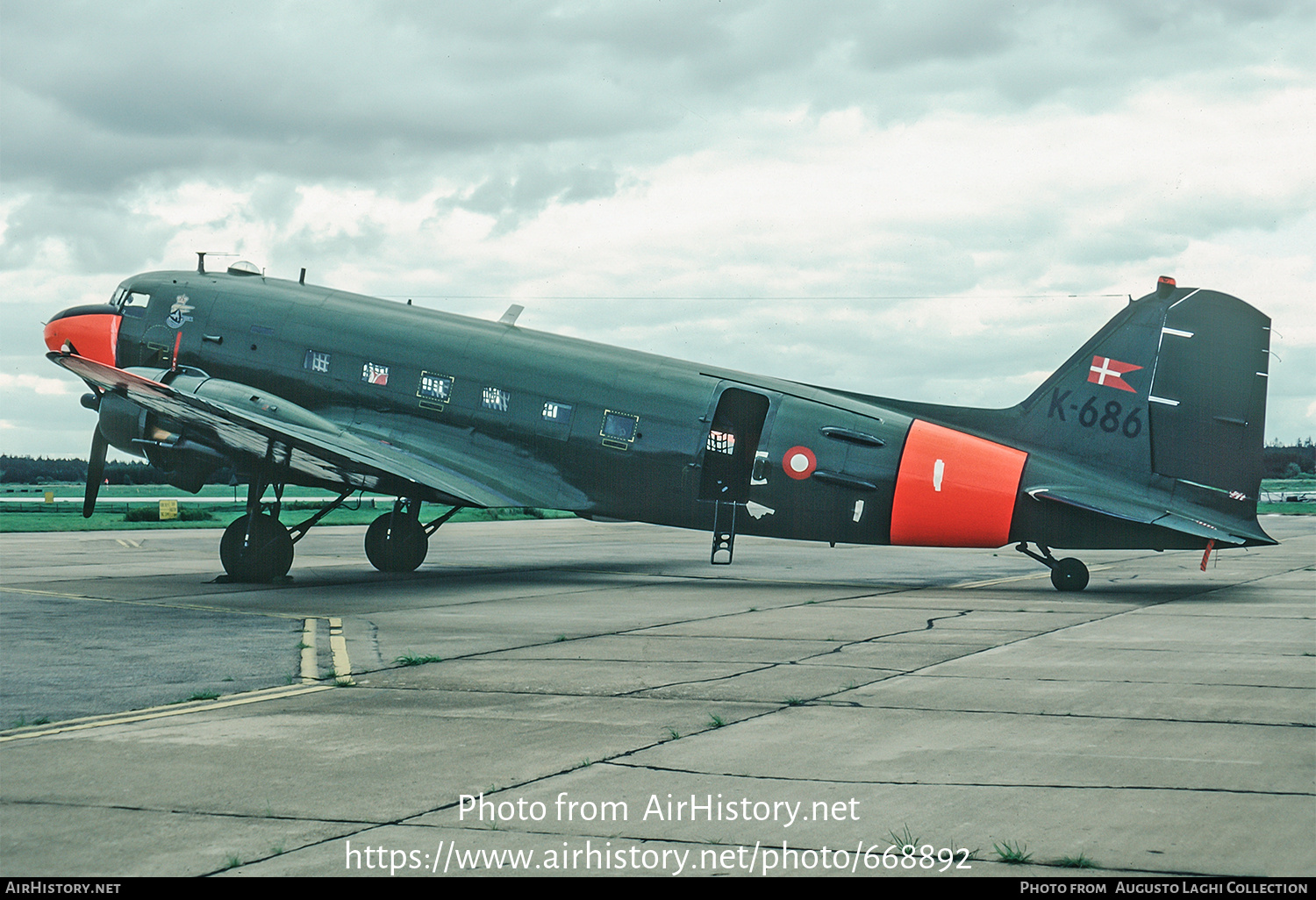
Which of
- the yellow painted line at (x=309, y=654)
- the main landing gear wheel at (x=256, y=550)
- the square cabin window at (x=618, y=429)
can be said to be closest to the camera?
the yellow painted line at (x=309, y=654)

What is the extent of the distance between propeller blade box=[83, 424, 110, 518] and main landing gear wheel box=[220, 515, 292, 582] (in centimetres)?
307

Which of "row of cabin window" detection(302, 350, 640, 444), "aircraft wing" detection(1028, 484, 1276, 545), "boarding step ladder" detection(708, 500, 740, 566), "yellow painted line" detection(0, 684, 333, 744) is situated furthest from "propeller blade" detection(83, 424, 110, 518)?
"aircraft wing" detection(1028, 484, 1276, 545)

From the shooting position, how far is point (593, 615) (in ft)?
53.7

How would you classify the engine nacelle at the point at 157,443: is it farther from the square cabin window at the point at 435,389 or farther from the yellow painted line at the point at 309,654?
the yellow painted line at the point at 309,654

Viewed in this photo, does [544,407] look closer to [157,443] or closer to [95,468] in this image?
[157,443]

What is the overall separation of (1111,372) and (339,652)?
14.0 meters

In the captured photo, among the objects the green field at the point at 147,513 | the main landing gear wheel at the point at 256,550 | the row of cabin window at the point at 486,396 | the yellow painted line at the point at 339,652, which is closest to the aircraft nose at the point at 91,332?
the row of cabin window at the point at 486,396

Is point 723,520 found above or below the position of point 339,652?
above

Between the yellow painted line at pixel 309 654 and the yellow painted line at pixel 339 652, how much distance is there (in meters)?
0.19

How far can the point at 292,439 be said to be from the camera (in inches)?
747

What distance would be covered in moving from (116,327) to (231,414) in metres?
7.41

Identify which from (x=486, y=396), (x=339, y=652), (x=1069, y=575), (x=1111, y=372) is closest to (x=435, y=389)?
(x=486, y=396)

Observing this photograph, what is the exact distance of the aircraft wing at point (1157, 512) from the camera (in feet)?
60.0

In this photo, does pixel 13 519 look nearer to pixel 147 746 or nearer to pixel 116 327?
pixel 116 327
